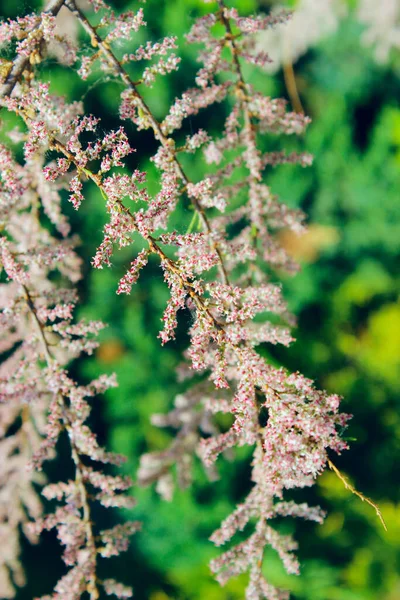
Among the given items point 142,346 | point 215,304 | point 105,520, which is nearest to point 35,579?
point 105,520

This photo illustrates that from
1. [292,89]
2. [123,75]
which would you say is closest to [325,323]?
[292,89]

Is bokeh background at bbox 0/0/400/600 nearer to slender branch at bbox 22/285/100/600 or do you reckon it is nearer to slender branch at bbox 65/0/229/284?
slender branch at bbox 22/285/100/600

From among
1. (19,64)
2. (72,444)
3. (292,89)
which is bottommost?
(72,444)

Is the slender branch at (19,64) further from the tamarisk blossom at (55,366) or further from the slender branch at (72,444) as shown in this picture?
the slender branch at (72,444)

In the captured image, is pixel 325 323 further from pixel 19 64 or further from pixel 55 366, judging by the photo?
pixel 19 64

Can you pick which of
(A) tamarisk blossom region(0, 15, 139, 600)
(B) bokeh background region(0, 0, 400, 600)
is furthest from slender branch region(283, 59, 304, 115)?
(A) tamarisk blossom region(0, 15, 139, 600)

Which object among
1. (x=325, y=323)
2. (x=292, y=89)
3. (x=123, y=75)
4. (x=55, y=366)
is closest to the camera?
(x=123, y=75)

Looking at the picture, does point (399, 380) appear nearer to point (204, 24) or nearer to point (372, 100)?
point (372, 100)
